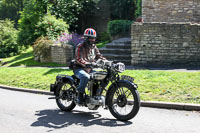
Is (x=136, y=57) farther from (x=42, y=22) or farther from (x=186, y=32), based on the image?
(x=42, y=22)

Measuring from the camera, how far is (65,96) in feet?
22.2

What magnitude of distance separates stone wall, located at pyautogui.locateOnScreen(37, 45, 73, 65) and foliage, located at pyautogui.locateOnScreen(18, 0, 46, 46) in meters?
3.66

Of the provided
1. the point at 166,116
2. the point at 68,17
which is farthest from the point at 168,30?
the point at 68,17

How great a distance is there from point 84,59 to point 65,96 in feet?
3.36

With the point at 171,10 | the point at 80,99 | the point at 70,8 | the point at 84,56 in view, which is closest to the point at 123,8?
the point at 70,8

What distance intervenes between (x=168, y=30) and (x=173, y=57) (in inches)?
51.5

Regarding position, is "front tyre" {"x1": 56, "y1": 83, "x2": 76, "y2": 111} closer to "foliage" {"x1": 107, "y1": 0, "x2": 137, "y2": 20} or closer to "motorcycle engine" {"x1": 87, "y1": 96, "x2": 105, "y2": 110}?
"motorcycle engine" {"x1": 87, "y1": 96, "x2": 105, "y2": 110}

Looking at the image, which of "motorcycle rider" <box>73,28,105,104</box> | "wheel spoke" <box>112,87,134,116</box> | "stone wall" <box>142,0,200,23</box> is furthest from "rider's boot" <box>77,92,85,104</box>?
"stone wall" <box>142,0,200,23</box>

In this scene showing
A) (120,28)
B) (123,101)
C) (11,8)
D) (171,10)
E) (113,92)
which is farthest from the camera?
(11,8)

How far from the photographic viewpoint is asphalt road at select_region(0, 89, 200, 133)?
17.4ft

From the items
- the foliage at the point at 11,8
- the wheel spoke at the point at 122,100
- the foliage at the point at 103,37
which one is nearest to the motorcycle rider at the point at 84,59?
the wheel spoke at the point at 122,100

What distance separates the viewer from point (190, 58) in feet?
44.4

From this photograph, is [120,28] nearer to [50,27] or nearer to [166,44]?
[50,27]

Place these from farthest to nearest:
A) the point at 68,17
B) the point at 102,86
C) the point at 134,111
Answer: the point at 68,17 → the point at 102,86 → the point at 134,111
